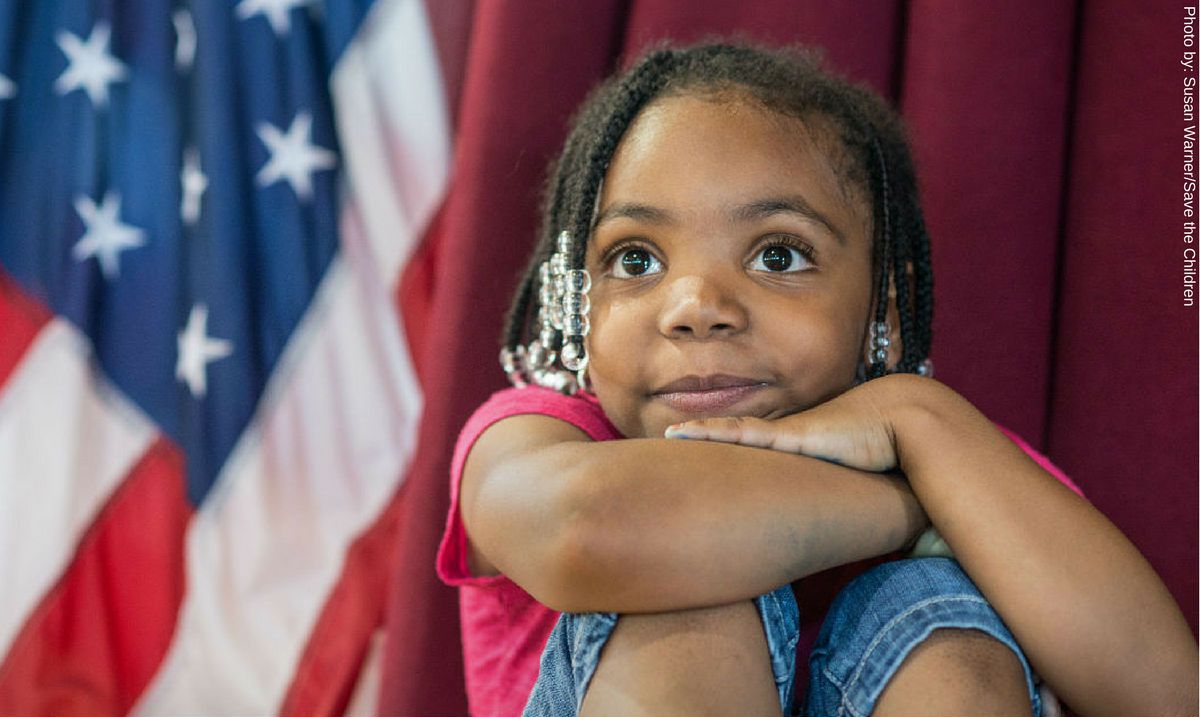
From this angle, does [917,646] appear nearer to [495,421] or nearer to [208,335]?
[495,421]

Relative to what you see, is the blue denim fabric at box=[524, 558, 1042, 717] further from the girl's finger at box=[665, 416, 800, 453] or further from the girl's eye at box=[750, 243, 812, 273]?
the girl's eye at box=[750, 243, 812, 273]

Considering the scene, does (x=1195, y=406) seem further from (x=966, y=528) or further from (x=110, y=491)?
(x=110, y=491)

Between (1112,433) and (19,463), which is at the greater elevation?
(1112,433)

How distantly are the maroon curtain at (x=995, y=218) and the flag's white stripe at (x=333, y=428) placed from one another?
163 millimetres

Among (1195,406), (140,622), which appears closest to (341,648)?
(140,622)

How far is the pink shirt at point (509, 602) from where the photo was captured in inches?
38.6

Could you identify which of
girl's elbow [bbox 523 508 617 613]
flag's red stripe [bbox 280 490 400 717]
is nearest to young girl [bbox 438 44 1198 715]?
girl's elbow [bbox 523 508 617 613]

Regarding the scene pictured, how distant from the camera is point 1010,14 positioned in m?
1.22

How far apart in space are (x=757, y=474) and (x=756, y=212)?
0.84 ft

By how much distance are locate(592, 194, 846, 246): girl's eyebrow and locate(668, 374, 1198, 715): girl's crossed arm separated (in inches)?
7.4

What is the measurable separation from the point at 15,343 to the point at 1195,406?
148 cm

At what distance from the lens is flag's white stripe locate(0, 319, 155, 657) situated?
140 centimetres

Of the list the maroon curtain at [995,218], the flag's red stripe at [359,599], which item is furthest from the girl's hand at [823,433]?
the flag's red stripe at [359,599]

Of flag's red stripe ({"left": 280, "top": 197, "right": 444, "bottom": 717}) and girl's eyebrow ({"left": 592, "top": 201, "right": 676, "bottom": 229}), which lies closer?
girl's eyebrow ({"left": 592, "top": 201, "right": 676, "bottom": 229})
